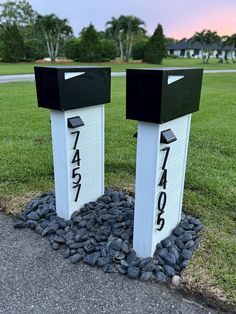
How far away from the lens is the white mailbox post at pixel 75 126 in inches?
92.2

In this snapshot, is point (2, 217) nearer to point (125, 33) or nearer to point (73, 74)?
point (73, 74)

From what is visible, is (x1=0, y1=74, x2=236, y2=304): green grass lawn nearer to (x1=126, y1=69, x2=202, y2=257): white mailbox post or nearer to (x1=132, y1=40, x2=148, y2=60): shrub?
(x1=126, y1=69, x2=202, y2=257): white mailbox post

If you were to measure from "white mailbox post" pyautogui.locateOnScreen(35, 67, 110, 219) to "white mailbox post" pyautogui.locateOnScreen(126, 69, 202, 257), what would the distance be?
22.8 inches

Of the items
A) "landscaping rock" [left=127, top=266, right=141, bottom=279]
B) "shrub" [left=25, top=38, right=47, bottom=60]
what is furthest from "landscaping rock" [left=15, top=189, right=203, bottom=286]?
"shrub" [left=25, top=38, right=47, bottom=60]

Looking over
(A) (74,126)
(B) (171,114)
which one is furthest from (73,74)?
(B) (171,114)

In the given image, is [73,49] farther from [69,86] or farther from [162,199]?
[162,199]

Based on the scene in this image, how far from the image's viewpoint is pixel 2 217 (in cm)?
289

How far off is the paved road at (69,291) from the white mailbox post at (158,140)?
354 mm

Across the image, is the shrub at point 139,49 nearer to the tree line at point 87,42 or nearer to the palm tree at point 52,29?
the tree line at point 87,42

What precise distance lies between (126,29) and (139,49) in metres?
2.70

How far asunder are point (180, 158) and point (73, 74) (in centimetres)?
105

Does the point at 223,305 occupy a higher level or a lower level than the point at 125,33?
lower

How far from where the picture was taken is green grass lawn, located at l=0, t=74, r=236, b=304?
2203 millimetres

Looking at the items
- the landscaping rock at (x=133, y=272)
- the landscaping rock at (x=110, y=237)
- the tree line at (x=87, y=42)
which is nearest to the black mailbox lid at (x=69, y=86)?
the landscaping rock at (x=110, y=237)
